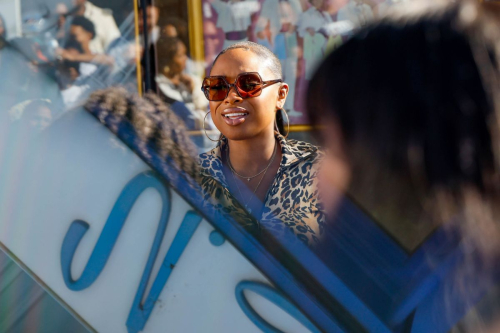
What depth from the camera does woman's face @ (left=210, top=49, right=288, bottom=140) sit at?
1.37 meters

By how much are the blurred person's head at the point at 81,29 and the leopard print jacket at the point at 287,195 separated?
87cm

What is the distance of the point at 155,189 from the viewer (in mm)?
788

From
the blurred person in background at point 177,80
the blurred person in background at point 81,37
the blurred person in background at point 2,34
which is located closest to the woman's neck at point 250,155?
the blurred person in background at point 81,37

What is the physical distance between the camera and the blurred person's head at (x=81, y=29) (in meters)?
1.99

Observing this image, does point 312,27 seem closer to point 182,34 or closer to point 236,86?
point 182,34

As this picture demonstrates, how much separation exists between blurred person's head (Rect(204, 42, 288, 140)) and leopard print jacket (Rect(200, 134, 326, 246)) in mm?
104

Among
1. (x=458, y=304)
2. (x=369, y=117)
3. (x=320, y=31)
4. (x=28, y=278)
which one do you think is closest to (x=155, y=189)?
(x=28, y=278)

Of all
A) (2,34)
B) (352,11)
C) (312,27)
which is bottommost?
(312,27)

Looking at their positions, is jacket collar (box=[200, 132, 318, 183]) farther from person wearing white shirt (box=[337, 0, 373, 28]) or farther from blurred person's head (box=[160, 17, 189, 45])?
person wearing white shirt (box=[337, 0, 373, 28])

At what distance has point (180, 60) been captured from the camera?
3.07m

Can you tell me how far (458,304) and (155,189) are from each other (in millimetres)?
464

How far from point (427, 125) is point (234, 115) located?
0.84 metres

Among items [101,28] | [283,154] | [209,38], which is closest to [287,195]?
[283,154]

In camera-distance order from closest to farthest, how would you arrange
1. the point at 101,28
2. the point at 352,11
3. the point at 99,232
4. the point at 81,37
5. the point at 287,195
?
the point at 99,232, the point at 287,195, the point at 81,37, the point at 101,28, the point at 352,11
